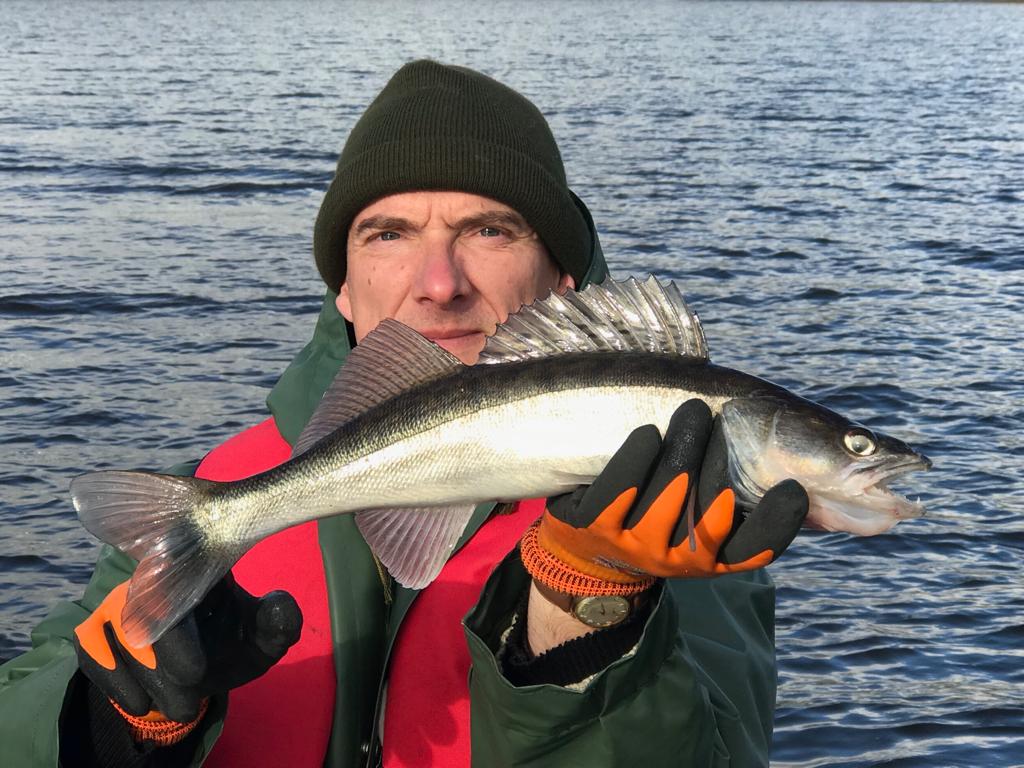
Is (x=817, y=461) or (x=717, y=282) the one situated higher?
(x=817, y=461)

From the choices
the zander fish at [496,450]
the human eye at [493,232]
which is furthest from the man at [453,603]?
the zander fish at [496,450]

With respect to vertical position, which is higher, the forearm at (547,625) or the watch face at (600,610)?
the watch face at (600,610)

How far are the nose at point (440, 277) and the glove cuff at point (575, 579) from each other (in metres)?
1.22

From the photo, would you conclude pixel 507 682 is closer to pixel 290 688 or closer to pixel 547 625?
pixel 547 625

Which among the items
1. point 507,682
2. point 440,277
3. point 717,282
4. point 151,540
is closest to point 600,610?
point 507,682

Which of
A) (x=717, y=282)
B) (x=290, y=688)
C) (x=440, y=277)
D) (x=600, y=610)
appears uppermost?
(x=440, y=277)

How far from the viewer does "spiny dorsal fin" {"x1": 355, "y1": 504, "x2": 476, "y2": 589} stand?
3371 millimetres

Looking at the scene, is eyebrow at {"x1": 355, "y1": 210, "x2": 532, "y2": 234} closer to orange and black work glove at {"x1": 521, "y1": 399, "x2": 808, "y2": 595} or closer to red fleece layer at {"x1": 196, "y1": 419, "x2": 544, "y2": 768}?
red fleece layer at {"x1": 196, "y1": 419, "x2": 544, "y2": 768}

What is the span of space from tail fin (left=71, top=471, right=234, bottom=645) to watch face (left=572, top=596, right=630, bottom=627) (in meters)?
0.90

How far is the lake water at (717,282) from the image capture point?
27.0 ft

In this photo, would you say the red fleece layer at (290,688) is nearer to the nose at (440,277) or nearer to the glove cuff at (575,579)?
the nose at (440,277)

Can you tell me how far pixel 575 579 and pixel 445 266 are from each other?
4.74 ft

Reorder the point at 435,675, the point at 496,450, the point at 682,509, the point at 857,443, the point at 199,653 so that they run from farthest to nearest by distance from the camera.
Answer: the point at 435,675 < the point at 199,653 < the point at 496,450 < the point at 857,443 < the point at 682,509

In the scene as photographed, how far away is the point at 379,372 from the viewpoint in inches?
134
